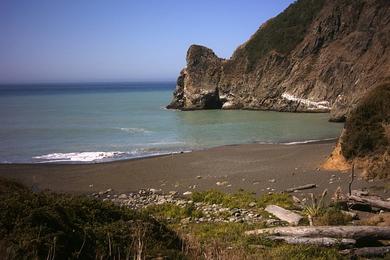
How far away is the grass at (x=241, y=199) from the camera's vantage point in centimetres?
1547

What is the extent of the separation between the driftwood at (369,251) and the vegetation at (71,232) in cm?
340

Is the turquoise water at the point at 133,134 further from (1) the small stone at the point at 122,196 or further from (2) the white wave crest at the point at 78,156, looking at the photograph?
(1) the small stone at the point at 122,196

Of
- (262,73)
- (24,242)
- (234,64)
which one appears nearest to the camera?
(24,242)

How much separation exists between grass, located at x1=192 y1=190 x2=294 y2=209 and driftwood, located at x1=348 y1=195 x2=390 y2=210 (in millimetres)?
1920

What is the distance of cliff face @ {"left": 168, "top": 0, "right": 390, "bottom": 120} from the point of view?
6109 cm

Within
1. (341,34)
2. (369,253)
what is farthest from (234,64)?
(369,253)

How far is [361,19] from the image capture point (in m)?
66.0

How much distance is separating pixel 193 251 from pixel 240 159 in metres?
18.9

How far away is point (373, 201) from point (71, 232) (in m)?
9.49

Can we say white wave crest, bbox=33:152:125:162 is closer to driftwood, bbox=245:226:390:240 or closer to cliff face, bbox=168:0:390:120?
driftwood, bbox=245:226:390:240

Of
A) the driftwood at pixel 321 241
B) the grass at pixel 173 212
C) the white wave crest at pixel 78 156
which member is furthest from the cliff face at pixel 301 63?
the driftwood at pixel 321 241

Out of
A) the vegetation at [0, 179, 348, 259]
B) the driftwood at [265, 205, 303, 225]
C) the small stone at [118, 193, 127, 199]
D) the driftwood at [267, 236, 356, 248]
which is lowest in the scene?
the small stone at [118, 193, 127, 199]

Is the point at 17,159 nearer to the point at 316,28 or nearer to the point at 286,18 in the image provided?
the point at 316,28

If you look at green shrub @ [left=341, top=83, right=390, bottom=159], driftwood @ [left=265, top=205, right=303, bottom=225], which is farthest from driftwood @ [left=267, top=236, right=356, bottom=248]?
green shrub @ [left=341, top=83, right=390, bottom=159]
